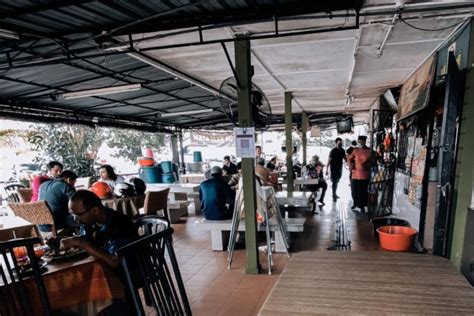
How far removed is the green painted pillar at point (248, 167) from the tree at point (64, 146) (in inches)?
287

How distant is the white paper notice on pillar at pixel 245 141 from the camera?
11.3 ft

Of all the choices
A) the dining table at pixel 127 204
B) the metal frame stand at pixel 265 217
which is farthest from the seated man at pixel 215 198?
the dining table at pixel 127 204

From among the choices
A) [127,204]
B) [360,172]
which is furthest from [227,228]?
[360,172]

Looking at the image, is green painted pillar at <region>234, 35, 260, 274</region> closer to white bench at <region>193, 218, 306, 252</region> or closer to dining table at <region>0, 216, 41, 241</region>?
white bench at <region>193, 218, 306, 252</region>

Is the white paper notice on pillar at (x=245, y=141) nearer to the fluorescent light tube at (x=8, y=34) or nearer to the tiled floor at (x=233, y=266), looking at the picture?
the tiled floor at (x=233, y=266)

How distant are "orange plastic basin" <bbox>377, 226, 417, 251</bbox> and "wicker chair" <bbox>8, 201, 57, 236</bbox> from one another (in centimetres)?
412

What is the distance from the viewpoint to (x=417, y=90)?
431 cm

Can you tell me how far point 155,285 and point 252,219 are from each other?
6.94 ft

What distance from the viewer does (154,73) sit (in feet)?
16.2

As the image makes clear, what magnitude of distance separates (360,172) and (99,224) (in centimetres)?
534

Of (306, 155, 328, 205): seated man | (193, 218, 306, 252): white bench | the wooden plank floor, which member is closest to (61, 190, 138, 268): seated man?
the wooden plank floor

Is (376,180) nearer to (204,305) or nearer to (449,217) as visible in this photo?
(449,217)

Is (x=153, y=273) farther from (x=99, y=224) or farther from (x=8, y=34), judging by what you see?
(x=8, y=34)

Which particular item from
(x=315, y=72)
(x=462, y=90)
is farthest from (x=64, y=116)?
(x=462, y=90)
